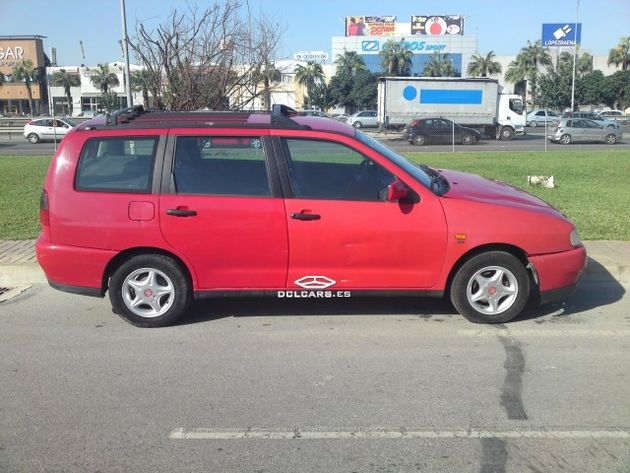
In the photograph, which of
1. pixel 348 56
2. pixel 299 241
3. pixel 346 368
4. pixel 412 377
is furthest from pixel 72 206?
pixel 348 56

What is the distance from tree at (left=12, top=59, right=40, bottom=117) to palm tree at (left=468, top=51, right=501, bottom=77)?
63906mm

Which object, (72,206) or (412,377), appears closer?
(412,377)

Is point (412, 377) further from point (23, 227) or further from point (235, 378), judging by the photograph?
point (23, 227)

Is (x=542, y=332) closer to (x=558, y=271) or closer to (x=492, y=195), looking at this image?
(x=558, y=271)

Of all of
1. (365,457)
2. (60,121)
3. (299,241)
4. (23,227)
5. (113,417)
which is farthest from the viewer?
(60,121)

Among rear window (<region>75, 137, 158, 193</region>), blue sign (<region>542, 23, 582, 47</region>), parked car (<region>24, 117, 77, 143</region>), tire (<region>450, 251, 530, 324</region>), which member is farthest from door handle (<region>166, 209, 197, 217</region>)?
blue sign (<region>542, 23, 582, 47</region>)

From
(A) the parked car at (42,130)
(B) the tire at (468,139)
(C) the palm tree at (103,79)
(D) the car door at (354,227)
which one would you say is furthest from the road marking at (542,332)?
(C) the palm tree at (103,79)

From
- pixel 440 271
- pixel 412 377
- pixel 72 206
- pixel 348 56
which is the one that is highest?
pixel 348 56

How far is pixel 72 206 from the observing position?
4.93 m

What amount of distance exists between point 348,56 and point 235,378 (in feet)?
281

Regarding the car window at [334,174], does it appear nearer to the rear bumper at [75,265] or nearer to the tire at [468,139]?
the rear bumper at [75,265]

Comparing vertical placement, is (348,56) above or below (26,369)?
above

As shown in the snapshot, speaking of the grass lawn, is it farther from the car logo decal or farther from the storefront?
the storefront

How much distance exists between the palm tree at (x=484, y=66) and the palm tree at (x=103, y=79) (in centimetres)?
5168
